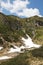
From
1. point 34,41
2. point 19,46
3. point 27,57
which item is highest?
point 34,41

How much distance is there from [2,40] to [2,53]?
44.3 feet

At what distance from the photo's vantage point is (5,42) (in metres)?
99.8

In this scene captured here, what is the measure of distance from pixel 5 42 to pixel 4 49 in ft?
26.2

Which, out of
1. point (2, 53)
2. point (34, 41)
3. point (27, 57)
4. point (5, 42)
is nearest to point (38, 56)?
point (27, 57)

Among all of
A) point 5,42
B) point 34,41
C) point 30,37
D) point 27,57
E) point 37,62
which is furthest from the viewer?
point 30,37

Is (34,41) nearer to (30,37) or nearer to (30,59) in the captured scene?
(30,37)

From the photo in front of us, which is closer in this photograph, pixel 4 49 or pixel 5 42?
Answer: pixel 4 49

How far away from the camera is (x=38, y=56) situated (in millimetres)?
77750

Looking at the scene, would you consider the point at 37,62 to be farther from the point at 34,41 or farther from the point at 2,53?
the point at 34,41

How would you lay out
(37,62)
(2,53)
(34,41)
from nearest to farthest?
(37,62) → (2,53) → (34,41)

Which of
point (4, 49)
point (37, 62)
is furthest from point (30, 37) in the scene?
point (37, 62)

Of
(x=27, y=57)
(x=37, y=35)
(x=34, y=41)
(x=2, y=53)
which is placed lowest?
(x=27, y=57)

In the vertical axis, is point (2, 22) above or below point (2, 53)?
above

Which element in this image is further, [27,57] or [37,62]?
[27,57]
